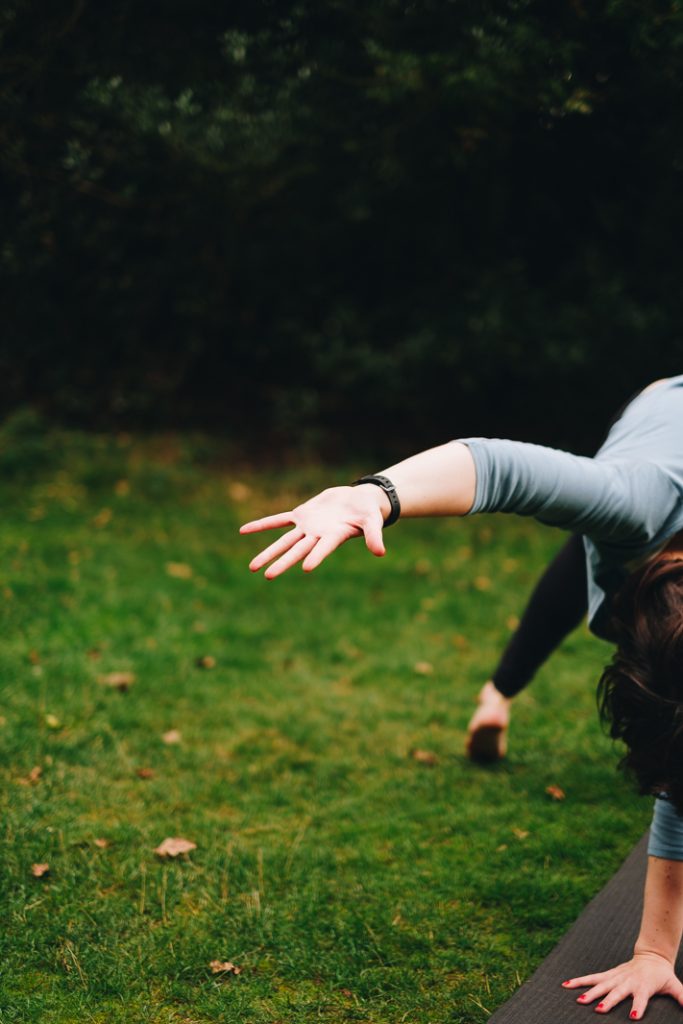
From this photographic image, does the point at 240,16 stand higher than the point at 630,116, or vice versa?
the point at 240,16

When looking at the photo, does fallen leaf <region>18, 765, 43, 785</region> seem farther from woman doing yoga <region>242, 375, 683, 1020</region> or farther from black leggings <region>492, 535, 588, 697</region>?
woman doing yoga <region>242, 375, 683, 1020</region>

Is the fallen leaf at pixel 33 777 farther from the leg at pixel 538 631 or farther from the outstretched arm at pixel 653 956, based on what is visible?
the outstretched arm at pixel 653 956

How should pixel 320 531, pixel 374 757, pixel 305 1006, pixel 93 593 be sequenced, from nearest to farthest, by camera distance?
pixel 320 531, pixel 305 1006, pixel 374 757, pixel 93 593

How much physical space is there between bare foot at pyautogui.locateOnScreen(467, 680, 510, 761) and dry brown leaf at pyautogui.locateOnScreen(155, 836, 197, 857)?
100cm

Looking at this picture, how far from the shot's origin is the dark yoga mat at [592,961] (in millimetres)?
1852

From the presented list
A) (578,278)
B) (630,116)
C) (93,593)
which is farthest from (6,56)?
(578,278)

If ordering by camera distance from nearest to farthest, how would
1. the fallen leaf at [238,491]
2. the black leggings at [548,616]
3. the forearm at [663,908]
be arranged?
the forearm at [663,908] < the black leggings at [548,616] < the fallen leaf at [238,491]

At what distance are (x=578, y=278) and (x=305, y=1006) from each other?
17.3ft

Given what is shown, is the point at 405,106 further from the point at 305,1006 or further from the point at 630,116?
the point at 305,1006

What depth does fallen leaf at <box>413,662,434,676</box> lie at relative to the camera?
401 cm

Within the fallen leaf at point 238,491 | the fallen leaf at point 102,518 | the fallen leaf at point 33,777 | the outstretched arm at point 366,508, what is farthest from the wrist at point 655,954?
the fallen leaf at point 238,491

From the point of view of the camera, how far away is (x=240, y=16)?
3.21 metres

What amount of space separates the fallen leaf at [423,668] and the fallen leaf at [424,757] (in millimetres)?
739

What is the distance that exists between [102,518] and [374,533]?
438 centimetres
